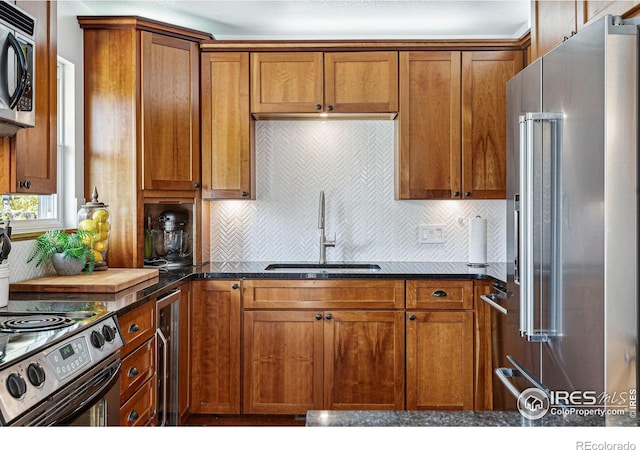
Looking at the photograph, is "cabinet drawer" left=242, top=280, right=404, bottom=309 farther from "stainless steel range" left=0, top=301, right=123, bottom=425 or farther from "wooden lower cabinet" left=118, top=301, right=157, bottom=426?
"stainless steel range" left=0, top=301, right=123, bottom=425

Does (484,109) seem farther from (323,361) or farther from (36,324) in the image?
(36,324)

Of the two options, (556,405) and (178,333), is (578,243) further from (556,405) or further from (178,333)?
(178,333)

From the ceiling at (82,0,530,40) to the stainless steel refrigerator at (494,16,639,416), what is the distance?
4.47 feet

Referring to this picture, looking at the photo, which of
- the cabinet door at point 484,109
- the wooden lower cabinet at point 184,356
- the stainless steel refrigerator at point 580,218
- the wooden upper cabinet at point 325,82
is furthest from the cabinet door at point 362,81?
the wooden lower cabinet at point 184,356

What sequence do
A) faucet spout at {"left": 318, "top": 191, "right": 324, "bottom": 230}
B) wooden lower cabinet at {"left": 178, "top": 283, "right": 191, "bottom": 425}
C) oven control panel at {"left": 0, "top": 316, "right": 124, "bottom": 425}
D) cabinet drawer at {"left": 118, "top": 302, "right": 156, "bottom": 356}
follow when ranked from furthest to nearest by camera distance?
faucet spout at {"left": 318, "top": 191, "right": 324, "bottom": 230} < wooden lower cabinet at {"left": 178, "top": 283, "right": 191, "bottom": 425} < cabinet drawer at {"left": 118, "top": 302, "right": 156, "bottom": 356} < oven control panel at {"left": 0, "top": 316, "right": 124, "bottom": 425}

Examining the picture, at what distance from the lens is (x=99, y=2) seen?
3.32 meters

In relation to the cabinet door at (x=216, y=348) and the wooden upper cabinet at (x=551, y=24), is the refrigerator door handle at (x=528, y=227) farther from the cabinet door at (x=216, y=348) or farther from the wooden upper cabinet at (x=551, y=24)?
the cabinet door at (x=216, y=348)

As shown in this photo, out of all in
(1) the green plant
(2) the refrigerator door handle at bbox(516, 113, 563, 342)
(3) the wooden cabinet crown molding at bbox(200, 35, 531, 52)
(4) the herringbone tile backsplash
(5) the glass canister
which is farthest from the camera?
(4) the herringbone tile backsplash

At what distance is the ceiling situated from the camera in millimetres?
3281

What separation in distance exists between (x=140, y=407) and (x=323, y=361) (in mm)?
1174

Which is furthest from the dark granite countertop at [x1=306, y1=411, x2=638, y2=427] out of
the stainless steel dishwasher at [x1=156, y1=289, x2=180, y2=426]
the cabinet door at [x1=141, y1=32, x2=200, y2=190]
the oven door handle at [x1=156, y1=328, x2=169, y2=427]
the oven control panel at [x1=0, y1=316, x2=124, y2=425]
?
the cabinet door at [x1=141, y1=32, x2=200, y2=190]
